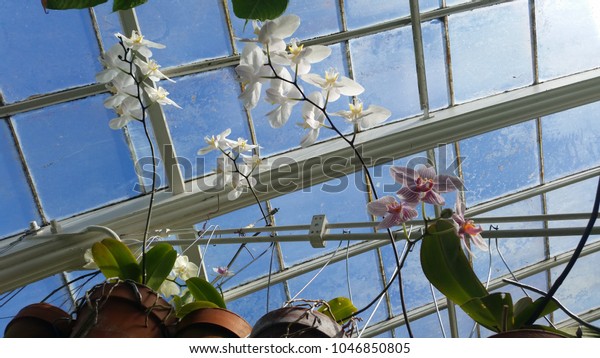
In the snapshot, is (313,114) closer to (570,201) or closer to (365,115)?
(365,115)

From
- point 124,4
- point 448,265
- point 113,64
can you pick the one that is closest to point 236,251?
point 113,64

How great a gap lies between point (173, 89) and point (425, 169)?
2406 millimetres

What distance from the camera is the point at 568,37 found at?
3605mm

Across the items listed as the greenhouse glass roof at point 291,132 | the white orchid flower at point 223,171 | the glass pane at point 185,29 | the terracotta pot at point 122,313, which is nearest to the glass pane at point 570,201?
the greenhouse glass roof at point 291,132

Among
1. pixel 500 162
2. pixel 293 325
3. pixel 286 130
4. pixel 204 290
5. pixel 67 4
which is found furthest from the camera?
pixel 500 162

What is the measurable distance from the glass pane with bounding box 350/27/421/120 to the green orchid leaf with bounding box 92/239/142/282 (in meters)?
2.25

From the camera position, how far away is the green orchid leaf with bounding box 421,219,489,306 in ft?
3.15

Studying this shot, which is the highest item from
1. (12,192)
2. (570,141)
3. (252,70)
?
(12,192)

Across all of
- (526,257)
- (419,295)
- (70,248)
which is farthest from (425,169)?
(526,257)

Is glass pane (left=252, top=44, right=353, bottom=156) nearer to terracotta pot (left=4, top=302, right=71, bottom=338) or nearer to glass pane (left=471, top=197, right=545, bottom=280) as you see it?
glass pane (left=471, top=197, right=545, bottom=280)

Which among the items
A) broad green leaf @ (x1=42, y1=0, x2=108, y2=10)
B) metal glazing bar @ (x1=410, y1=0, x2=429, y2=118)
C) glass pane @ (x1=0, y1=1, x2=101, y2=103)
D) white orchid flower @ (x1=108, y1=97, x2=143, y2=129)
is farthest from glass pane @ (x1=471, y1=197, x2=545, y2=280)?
broad green leaf @ (x1=42, y1=0, x2=108, y2=10)

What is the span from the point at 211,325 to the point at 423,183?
51 cm

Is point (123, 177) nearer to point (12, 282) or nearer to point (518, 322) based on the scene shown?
point (12, 282)
